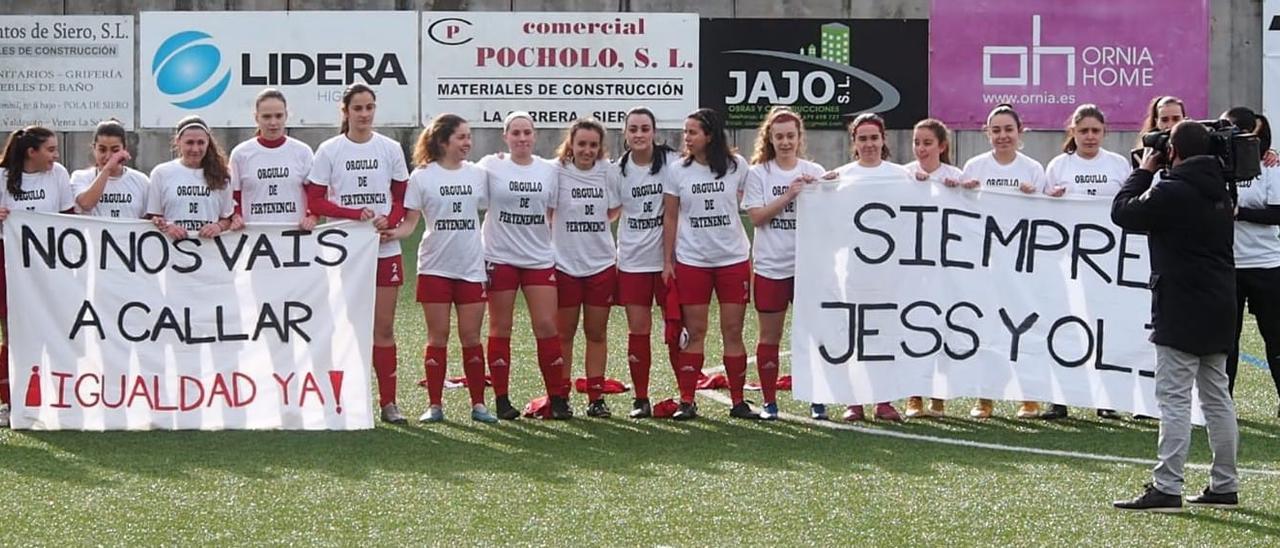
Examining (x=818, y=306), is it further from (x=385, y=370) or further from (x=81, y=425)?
(x=81, y=425)

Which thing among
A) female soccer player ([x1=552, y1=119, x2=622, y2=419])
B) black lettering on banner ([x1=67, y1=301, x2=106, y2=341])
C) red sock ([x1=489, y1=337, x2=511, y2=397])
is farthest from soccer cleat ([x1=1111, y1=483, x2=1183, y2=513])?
black lettering on banner ([x1=67, y1=301, x2=106, y2=341])

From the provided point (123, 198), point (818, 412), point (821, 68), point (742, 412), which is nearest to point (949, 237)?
point (818, 412)

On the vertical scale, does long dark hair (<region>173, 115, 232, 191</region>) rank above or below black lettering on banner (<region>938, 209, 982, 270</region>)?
above

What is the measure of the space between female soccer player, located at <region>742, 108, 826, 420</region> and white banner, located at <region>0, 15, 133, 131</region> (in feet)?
47.8

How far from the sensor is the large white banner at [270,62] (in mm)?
22500

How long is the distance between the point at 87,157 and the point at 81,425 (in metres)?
14.0

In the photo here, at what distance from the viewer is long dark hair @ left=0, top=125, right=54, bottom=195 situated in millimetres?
9594

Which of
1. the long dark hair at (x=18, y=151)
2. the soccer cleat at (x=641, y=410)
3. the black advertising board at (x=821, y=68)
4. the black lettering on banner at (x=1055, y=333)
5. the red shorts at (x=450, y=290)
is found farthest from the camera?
the black advertising board at (x=821, y=68)

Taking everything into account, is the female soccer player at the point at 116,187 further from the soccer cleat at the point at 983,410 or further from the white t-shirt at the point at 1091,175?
the white t-shirt at the point at 1091,175

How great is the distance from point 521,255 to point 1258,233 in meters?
3.70

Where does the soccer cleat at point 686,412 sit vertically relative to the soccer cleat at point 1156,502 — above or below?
above

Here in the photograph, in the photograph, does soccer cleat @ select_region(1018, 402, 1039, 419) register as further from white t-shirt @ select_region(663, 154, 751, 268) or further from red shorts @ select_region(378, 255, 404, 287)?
red shorts @ select_region(378, 255, 404, 287)

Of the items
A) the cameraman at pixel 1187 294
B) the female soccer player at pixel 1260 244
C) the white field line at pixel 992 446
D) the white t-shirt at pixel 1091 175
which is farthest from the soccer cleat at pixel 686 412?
the cameraman at pixel 1187 294

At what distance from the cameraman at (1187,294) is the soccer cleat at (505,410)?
364 centimetres
